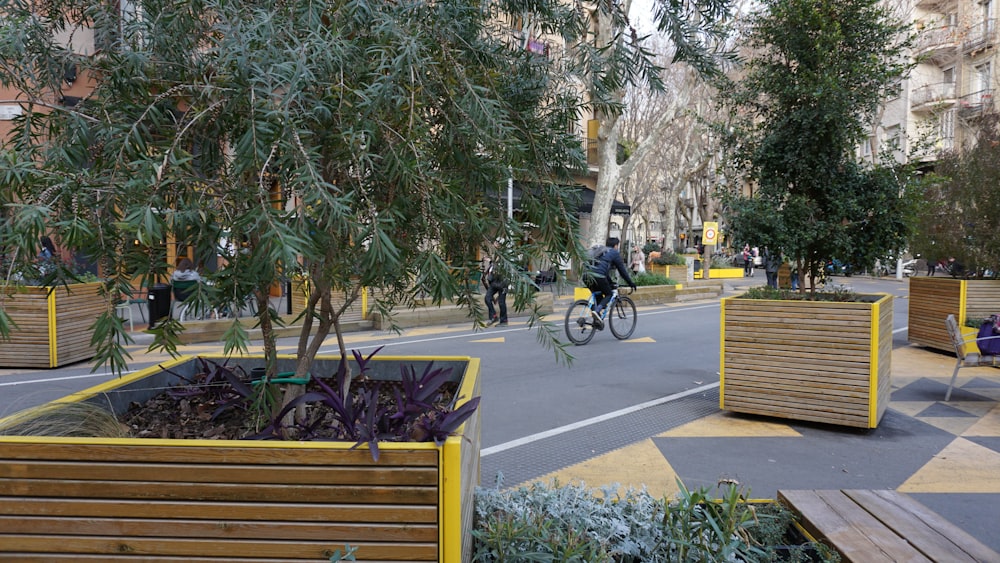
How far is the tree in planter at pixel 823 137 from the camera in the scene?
7086 mm

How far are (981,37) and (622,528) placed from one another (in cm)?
3912

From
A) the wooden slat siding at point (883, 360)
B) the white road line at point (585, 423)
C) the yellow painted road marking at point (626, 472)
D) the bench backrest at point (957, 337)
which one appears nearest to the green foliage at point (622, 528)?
the yellow painted road marking at point (626, 472)

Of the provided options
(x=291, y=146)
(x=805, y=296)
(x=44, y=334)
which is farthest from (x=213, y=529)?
(x=44, y=334)

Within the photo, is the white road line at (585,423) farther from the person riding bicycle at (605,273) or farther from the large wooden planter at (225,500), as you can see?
the large wooden planter at (225,500)

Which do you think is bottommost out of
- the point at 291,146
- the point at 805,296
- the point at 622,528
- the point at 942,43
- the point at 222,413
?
the point at 622,528

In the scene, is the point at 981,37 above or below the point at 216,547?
above

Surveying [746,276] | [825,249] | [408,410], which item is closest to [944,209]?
[825,249]

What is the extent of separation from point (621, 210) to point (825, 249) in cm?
2062

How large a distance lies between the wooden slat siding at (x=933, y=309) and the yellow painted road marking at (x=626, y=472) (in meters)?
7.31

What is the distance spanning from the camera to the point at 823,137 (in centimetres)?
720

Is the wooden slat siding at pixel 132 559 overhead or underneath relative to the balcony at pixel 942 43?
underneath

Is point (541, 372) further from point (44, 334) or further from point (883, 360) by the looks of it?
point (44, 334)

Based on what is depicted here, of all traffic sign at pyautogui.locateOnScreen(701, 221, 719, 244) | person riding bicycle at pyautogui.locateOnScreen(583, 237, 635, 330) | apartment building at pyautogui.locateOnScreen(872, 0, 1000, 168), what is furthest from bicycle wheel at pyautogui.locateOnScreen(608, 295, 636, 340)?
apartment building at pyautogui.locateOnScreen(872, 0, 1000, 168)

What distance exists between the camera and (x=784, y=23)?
7.35m
